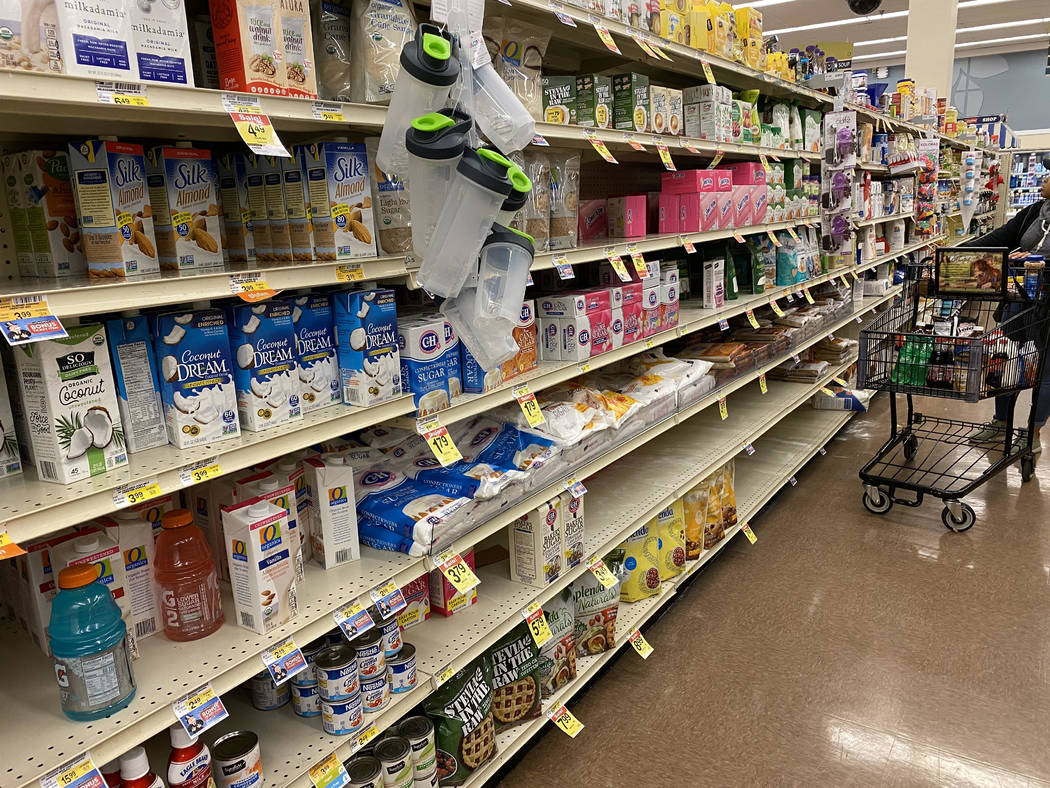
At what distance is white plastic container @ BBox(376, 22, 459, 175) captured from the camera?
1383mm

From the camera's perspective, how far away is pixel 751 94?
12.6ft

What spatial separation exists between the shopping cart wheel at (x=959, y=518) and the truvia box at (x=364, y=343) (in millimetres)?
3373

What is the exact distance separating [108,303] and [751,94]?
3501 mm

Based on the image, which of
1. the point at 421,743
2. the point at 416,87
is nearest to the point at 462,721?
the point at 421,743

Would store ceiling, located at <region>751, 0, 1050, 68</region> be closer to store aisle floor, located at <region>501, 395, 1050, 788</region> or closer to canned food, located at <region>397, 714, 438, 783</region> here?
store aisle floor, located at <region>501, 395, 1050, 788</region>

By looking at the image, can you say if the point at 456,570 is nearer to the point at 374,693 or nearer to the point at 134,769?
the point at 374,693

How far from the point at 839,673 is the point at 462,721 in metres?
1.53

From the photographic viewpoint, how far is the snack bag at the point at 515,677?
2.25m

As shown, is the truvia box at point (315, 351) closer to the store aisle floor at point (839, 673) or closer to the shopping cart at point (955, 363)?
the store aisle floor at point (839, 673)

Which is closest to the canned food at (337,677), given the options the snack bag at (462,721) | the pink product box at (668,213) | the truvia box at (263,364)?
the snack bag at (462,721)

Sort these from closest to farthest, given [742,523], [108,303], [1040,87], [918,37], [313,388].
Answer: [108,303], [313,388], [742,523], [918,37], [1040,87]

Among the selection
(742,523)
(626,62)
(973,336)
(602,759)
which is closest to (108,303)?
(602,759)

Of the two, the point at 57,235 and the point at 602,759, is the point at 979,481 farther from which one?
the point at 57,235

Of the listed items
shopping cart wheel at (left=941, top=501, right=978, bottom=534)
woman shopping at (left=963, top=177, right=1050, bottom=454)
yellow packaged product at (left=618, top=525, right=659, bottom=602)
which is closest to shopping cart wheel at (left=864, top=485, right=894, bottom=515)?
shopping cart wheel at (left=941, top=501, right=978, bottom=534)
